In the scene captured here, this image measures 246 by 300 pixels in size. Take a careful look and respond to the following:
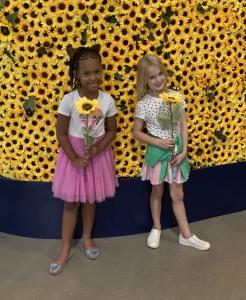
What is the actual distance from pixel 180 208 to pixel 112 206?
20.0 inches

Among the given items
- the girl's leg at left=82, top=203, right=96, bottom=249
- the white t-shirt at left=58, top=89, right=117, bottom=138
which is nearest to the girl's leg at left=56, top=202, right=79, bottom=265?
the girl's leg at left=82, top=203, right=96, bottom=249

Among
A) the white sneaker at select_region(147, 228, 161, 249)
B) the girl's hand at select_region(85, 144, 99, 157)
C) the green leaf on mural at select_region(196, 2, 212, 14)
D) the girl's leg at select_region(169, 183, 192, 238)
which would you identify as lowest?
the white sneaker at select_region(147, 228, 161, 249)

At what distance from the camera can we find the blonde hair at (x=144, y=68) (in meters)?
2.79

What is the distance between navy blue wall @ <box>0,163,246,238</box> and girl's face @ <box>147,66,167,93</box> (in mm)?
735

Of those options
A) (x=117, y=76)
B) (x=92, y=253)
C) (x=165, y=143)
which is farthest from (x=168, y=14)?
(x=92, y=253)

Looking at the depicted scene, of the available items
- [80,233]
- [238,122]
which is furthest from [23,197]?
[238,122]

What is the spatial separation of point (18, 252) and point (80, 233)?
474 millimetres

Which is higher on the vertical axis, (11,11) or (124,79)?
(11,11)

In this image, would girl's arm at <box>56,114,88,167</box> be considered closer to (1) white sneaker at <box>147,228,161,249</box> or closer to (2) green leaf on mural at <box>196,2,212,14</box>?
(1) white sneaker at <box>147,228,161,249</box>

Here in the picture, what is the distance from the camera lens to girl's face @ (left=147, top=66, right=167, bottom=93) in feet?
9.12

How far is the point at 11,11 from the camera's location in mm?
2730

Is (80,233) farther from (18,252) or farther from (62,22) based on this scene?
(62,22)

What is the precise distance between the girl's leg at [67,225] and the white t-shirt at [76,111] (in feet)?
1.65

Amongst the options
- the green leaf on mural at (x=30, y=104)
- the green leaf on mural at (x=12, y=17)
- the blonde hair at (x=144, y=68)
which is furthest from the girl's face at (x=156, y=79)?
the green leaf on mural at (x=12, y=17)
